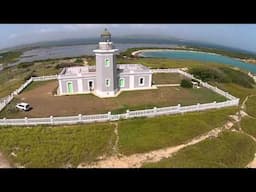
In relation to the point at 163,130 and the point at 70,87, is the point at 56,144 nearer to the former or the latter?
the point at 163,130

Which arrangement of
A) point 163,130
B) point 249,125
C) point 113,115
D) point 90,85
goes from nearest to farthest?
1. point 163,130
2. point 113,115
3. point 249,125
4. point 90,85

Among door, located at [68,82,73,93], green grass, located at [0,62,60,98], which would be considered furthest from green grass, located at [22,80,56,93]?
door, located at [68,82,73,93]

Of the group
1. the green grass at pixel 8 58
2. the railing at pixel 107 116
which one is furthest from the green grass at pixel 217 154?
the green grass at pixel 8 58

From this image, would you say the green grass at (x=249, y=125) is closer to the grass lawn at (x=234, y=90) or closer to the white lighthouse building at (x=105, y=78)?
the grass lawn at (x=234, y=90)

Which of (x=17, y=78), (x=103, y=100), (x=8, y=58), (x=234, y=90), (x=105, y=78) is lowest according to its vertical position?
(x=8, y=58)

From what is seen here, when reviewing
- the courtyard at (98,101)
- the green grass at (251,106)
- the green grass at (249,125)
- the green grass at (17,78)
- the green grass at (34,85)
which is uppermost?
the courtyard at (98,101)

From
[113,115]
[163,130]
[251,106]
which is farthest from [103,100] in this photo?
[251,106]
